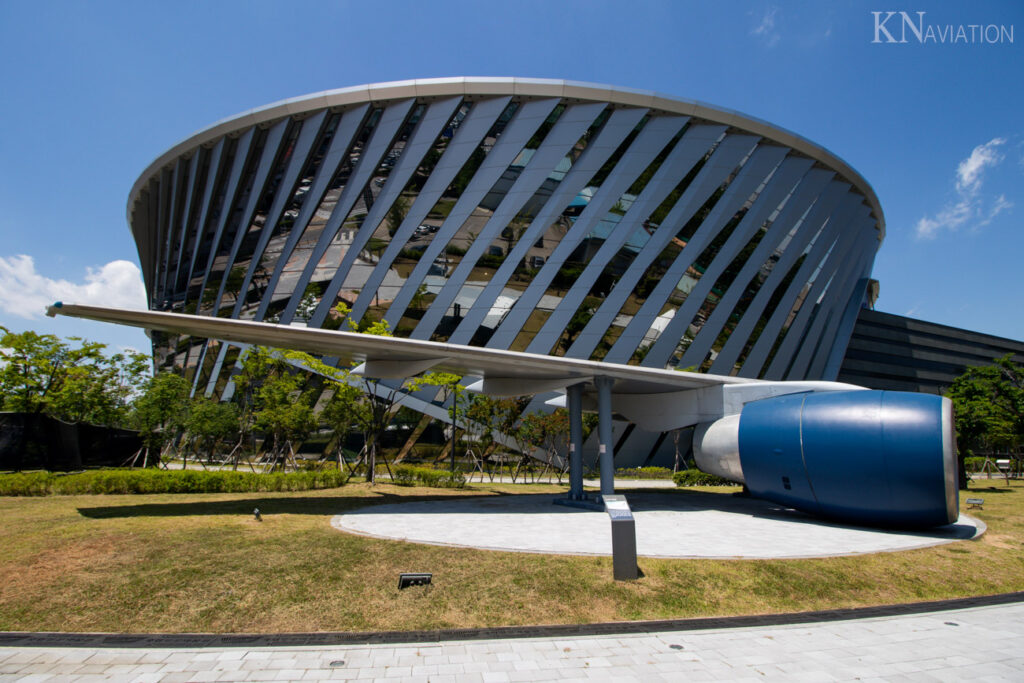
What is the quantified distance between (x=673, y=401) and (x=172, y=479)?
55.1 feet

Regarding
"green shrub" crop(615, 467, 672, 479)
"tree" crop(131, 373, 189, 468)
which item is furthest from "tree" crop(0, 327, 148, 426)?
"green shrub" crop(615, 467, 672, 479)

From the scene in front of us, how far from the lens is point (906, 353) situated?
62.0 m

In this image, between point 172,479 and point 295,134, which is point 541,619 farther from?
point 295,134

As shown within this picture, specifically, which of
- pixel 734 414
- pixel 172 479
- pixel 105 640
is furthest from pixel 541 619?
pixel 172 479

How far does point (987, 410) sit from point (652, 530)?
2630 centimetres

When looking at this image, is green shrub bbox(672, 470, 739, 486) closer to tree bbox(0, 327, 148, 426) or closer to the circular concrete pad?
the circular concrete pad

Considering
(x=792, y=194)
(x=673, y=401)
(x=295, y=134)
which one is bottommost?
(x=673, y=401)

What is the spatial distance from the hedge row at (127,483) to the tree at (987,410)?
31453 mm

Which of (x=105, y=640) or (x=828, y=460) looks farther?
(x=828, y=460)

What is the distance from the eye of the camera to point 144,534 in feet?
33.7

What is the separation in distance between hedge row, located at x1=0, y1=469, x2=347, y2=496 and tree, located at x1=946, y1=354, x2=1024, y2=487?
3145cm

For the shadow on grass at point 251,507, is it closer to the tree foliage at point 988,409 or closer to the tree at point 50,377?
the tree at point 50,377

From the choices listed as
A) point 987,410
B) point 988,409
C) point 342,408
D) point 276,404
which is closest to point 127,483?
point 342,408

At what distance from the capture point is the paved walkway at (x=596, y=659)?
5.52 meters
